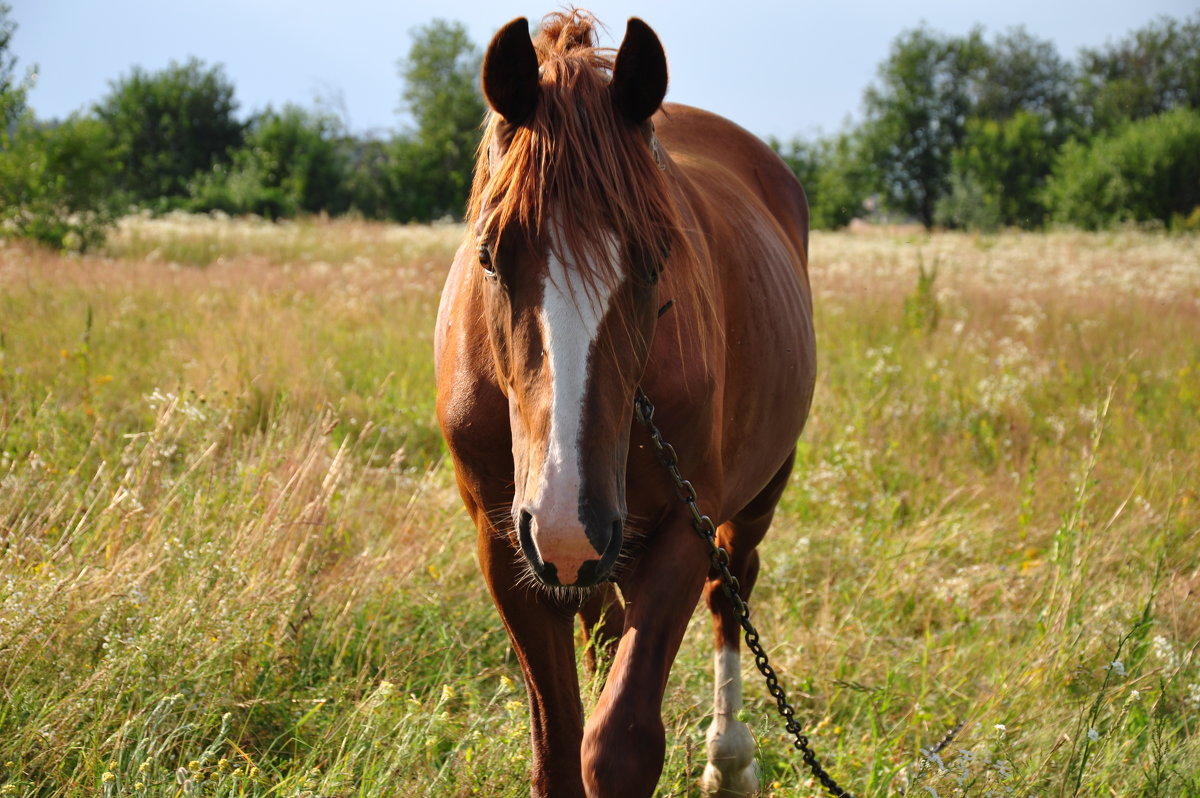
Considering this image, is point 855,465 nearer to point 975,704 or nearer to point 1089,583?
point 1089,583

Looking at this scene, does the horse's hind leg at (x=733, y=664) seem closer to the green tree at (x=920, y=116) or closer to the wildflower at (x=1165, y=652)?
the wildflower at (x=1165, y=652)

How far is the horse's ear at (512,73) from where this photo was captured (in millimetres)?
1794

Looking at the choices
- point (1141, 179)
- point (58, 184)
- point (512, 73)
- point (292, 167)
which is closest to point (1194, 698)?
point (512, 73)

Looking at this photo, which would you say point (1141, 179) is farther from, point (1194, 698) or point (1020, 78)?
point (1194, 698)

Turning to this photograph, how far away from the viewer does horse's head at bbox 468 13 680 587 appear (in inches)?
60.9

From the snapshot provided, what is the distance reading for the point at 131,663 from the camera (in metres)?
2.44

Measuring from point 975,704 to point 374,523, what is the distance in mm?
2648

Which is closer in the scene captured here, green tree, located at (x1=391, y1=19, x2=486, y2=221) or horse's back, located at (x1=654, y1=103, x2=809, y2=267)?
horse's back, located at (x1=654, y1=103, x2=809, y2=267)

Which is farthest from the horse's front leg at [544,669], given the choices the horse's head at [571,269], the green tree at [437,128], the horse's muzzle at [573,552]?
the green tree at [437,128]

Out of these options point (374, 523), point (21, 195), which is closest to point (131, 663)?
point (374, 523)

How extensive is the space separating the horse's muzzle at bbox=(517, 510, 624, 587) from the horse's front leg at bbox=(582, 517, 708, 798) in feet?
1.25

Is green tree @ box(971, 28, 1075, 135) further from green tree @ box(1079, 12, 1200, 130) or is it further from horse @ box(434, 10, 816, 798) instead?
horse @ box(434, 10, 816, 798)

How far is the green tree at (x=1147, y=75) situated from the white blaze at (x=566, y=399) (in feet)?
222

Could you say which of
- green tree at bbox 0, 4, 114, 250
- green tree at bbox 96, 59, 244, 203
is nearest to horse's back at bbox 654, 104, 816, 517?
green tree at bbox 0, 4, 114, 250
